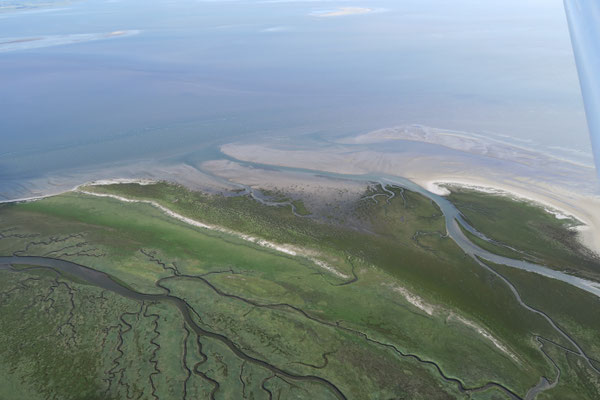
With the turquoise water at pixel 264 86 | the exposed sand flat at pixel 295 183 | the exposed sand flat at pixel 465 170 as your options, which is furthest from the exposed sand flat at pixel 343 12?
the exposed sand flat at pixel 295 183

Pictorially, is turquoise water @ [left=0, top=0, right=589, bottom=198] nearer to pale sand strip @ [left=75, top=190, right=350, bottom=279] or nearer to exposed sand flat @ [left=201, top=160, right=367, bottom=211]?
Result: exposed sand flat @ [left=201, top=160, right=367, bottom=211]

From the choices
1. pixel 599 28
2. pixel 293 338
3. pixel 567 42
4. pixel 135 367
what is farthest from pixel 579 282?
pixel 567 42

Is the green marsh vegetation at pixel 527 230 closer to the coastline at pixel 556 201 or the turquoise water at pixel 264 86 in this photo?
the coastline at pixel 556 201

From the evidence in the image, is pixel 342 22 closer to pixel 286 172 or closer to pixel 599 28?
pixel 286 172

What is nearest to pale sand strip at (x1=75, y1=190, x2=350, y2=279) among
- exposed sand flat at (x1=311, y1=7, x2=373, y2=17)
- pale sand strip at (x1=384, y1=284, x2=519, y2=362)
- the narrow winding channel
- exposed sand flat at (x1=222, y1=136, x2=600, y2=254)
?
pale sand strip at (x1=384, y1=284, x2=519, y2=362)

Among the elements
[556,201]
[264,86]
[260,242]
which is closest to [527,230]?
[556,201]

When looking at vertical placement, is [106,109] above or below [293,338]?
above
